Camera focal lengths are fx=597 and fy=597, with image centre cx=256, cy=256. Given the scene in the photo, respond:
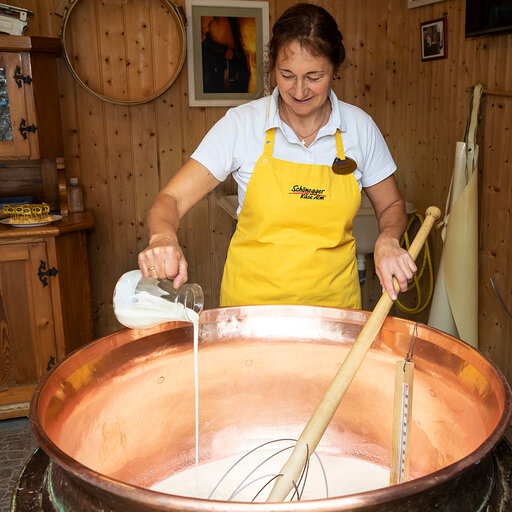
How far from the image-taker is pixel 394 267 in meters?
1.16

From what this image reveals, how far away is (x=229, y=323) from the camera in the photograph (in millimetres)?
1199

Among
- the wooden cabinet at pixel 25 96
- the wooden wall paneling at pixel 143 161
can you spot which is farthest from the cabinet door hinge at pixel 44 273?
the wooden wall paneling at pixel 143 161

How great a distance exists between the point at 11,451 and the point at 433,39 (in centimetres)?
271

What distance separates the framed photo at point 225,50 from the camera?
304cm

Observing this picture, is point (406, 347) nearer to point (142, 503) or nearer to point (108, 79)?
point (142, 503)

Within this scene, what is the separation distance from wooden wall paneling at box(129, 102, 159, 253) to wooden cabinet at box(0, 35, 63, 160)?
543mm

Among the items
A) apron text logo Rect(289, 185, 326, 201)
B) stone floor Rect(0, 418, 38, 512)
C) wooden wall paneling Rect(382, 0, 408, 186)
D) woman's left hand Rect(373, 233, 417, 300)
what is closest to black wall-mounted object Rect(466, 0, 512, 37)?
wooden wall paneling Rect(382, 0, 408, 186)

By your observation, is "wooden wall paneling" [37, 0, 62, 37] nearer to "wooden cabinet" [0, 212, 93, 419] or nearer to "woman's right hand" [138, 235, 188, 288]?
"wooden cabinet" [0, 212, 93, 419]

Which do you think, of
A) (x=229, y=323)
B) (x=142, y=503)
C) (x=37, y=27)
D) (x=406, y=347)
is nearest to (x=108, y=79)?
(x=37, y=27)

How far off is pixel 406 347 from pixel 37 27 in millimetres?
2517

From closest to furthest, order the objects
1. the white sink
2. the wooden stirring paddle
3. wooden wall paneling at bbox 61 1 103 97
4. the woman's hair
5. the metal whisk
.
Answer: the wooden stirring paddle, the metal whisk, the woman's hair, the white sink, wooden wall paneling at bbox 61 1 103 97

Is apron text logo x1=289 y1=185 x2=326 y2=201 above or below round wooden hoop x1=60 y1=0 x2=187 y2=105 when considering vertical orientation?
below

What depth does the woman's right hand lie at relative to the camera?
1062 millimetres

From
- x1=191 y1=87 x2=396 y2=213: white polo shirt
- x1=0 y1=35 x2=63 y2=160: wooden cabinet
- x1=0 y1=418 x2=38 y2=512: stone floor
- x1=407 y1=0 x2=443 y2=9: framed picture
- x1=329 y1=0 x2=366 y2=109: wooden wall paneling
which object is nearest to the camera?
x1=191 y1=87 x2=396 y2=213: white polo shirt
